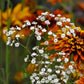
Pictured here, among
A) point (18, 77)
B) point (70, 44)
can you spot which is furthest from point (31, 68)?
point (18, 77)

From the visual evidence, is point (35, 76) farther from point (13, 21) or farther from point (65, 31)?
point (13, 21)

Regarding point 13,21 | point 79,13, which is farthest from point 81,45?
point 79,13

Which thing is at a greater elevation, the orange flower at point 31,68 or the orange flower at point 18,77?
the orange flower at point 31,68

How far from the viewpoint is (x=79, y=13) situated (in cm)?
120

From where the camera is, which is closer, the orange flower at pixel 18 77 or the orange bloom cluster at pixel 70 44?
the orange bloom cluster at pixel 70 44

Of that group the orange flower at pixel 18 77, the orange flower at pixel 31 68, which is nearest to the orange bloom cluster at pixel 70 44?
the orange flower at pixel 31 68

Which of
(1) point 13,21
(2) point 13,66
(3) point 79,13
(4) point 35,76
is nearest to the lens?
(4) point 35,76

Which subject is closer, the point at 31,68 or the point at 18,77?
the point at 31,68

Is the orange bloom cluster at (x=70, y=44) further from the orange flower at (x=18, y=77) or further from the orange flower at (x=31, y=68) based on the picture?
the orange flower at (x=18, y=77)

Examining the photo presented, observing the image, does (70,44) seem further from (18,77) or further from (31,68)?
(18,77)

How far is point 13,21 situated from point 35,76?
284mm

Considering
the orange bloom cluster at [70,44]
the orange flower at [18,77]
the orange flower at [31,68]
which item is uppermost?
the orange bloom cluster at [70,44]

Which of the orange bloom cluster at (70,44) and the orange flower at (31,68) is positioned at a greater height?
the orange bloom cluster at (70,44)

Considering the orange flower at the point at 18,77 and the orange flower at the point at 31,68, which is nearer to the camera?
the orange flower at the point at 31,68
